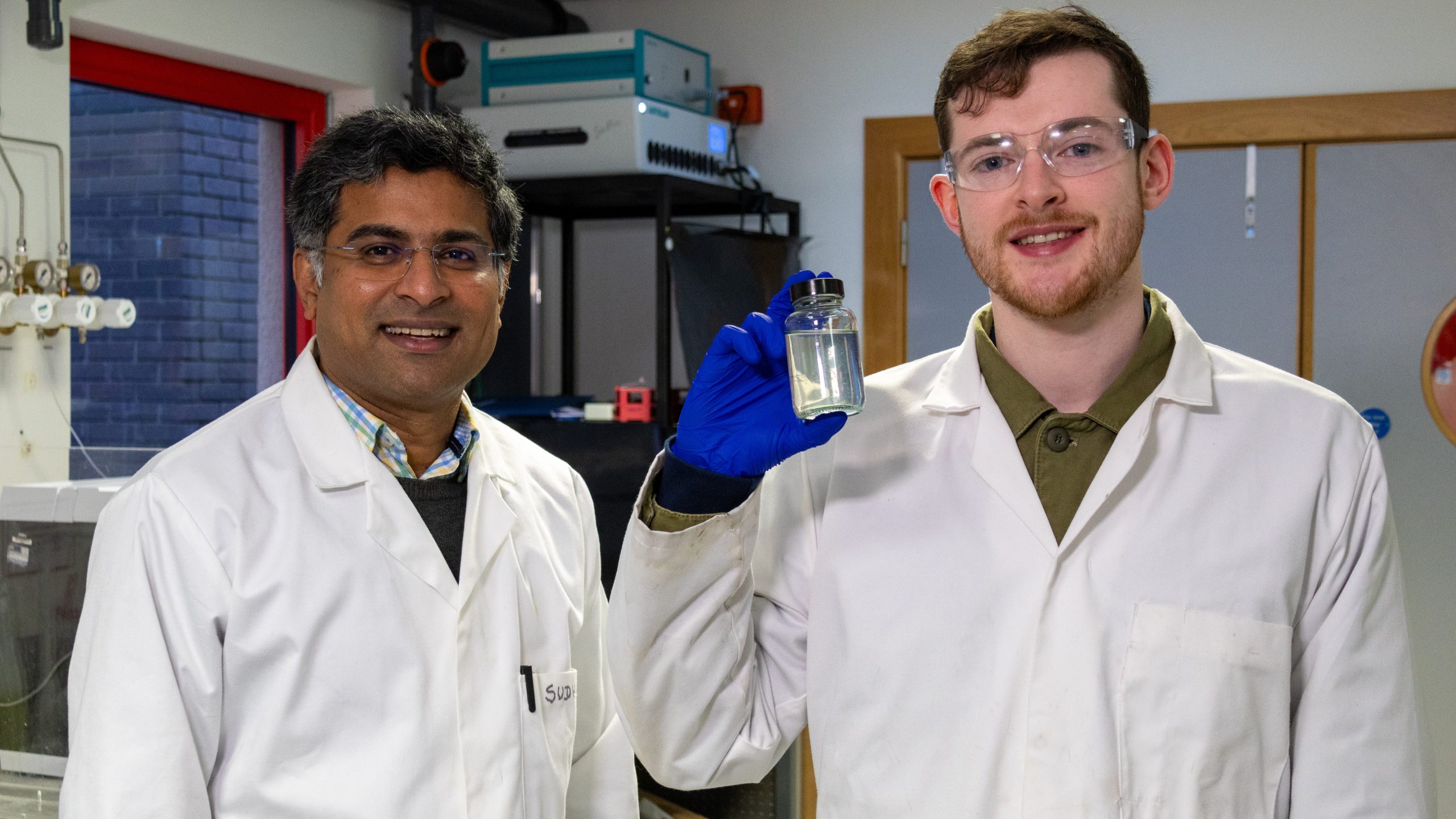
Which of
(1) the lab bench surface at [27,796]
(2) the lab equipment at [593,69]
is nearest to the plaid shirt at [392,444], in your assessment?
(1) the lab bench surface at [27,796]

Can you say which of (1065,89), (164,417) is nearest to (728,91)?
(164,417)

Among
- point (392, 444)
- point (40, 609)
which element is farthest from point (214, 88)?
point (392, 444)

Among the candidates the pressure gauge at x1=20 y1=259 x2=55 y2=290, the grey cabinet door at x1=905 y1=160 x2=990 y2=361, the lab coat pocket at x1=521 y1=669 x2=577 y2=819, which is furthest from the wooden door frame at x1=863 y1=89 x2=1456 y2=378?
the pressure gauge at x1=20 y1=259 x2=55 y2=290

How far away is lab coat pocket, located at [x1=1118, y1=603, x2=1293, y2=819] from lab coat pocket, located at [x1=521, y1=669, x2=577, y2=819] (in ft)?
2.30

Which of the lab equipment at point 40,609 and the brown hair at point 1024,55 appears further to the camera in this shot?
the lab equipment at point 40,609

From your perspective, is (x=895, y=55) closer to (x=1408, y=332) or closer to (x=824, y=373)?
(x=1408, y=332)

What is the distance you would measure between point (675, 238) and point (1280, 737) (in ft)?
6.69

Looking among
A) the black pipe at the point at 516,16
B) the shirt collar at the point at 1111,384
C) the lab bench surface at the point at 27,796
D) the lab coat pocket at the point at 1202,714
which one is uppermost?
the black pipe at the point at 516,16

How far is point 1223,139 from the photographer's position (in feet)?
10.2

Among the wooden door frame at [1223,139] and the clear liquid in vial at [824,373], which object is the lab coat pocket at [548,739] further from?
the wooden door frame at [1223,139]

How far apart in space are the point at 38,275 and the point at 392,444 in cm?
122

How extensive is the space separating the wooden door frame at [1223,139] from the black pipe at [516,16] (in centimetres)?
90

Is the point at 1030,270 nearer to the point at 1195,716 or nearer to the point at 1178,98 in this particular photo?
the point at 1195,716

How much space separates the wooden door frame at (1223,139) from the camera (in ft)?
9.84
